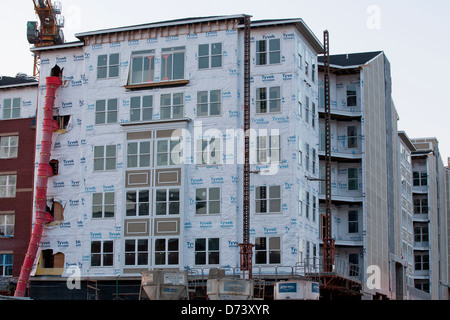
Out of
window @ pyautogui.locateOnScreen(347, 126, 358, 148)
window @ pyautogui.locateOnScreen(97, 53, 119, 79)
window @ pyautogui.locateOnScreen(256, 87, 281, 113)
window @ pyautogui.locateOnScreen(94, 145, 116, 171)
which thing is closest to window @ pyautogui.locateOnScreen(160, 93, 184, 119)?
window @ pyautogui.locateOnScreen(94, 145, 116, 171)

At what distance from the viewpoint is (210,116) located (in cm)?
5344

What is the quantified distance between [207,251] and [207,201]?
3.45 metres

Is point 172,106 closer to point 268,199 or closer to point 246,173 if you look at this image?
point 246,173

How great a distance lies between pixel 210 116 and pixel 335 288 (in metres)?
14.9

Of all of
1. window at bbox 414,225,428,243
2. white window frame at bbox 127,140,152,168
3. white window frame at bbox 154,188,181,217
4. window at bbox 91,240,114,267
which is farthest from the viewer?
window at bbox 414,225,428,243

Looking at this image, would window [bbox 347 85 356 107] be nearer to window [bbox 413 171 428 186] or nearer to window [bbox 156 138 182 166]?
window [bbox 156 138 182 166]

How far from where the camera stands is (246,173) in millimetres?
51250

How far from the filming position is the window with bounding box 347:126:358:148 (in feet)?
225

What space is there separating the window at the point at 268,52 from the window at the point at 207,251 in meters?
13.0

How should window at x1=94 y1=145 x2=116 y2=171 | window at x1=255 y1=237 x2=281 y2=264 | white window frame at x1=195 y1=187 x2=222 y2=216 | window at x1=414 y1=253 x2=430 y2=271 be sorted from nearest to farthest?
window at x1=255 y1=237 x2=281 y2=264 → white window frame at x1=195 y1=187 x2=222 y2=216 → window at x1=94 y1=145 x2=116 y2=171 → window at x1=414 y1=253 x2=430 y2=271

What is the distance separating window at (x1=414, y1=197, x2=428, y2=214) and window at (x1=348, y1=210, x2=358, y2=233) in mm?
40011

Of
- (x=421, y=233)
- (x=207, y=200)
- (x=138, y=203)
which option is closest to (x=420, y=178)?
(x=421, y=233)

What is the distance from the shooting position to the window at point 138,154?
5419 centimetres

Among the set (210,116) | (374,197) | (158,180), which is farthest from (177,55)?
(374,197)
